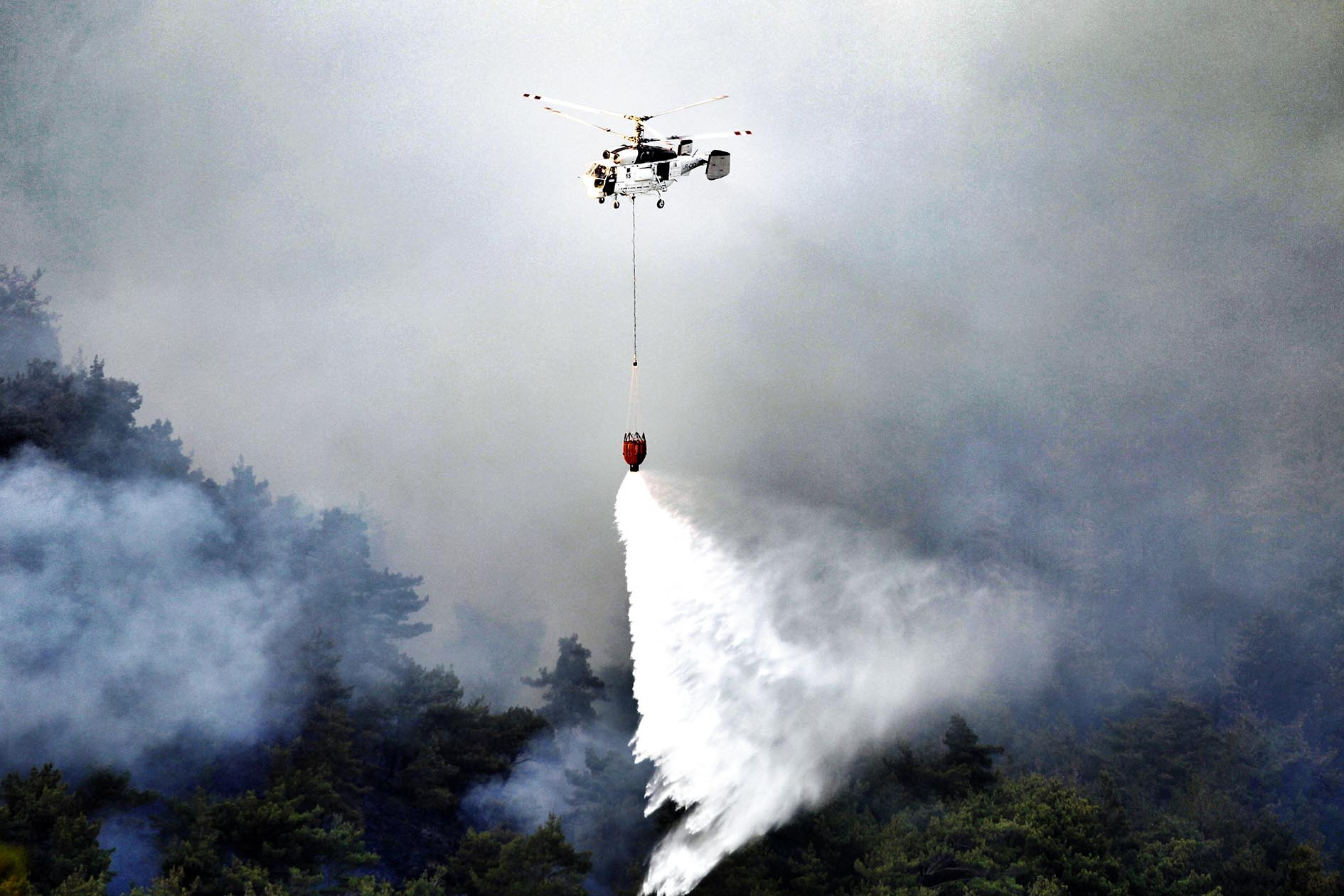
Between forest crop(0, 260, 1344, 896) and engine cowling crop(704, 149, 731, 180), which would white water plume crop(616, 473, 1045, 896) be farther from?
engine cowling crop(704, 149, 731, 180)

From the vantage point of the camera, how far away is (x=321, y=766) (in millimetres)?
51281

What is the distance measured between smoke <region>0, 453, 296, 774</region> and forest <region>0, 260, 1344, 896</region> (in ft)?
0.35

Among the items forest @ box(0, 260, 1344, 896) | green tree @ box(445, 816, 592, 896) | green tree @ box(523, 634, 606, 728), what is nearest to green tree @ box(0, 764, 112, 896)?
forest @ box(0, 260, 1344, 896)

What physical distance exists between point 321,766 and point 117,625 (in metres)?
11.5

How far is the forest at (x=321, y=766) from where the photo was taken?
151ft

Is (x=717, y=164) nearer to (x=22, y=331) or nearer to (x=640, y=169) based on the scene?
(x=640, y=169)

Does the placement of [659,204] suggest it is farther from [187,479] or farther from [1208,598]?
[1208,598]

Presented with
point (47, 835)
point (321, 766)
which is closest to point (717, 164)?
point (321, 766)

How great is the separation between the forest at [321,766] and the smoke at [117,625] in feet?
0.35

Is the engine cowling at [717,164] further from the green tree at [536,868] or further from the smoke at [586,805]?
the smoke at [586,805]

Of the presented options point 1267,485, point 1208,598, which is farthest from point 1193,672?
point 1267,485

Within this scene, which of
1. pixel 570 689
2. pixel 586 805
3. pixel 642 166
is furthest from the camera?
pixel 570 689

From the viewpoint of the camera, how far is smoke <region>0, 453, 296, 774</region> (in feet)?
167

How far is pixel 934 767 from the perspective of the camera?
2299 inches
